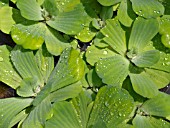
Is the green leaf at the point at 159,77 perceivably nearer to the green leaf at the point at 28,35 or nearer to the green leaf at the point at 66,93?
the green leaf at the point at 66,93

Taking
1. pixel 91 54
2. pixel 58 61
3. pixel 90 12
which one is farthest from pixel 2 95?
pixel 90 12

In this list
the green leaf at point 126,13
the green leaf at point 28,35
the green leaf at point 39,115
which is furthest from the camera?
the green leaf at point 126,13

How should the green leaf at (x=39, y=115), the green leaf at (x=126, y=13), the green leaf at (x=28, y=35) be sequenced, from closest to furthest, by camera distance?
the green leaf at (x=39, y=115)
the green leaf at (x=28, y=35)
the green leaf at (x=126, y=13)

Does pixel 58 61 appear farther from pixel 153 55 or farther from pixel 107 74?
pixel 153 55

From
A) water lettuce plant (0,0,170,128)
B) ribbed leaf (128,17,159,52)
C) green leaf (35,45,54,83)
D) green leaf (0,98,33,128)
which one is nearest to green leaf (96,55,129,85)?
water lettuce plant (0,0,170,128)

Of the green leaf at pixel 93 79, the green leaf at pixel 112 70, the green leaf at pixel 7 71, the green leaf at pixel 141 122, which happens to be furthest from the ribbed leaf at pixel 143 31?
the green leaf at pixel 7 71

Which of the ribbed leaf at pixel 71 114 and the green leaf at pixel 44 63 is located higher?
the green leaf at pixel 44 63

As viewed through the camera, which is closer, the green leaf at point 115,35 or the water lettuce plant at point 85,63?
the water lettuce plant at point 85,63
